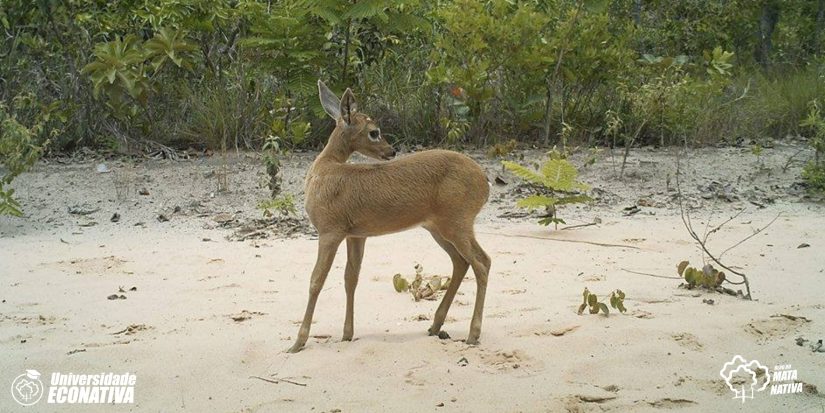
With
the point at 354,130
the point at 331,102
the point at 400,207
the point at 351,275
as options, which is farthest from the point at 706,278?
the point at 331,102

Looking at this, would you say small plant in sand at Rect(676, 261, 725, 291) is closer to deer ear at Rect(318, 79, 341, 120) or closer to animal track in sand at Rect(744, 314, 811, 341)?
animal track in sand at Rect(744, 314, 811, 341)

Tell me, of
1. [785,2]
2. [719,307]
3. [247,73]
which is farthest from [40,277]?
[785,2]

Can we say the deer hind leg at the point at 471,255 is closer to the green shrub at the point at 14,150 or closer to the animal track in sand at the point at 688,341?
the animal track in sand at the point at 688,341

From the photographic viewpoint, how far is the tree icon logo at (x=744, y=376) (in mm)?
4445

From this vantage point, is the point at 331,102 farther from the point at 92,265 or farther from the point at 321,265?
the point at 92,265

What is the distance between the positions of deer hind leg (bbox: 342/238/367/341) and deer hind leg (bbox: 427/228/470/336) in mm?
454

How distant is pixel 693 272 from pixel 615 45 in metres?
4.95

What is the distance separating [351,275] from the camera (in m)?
5.52

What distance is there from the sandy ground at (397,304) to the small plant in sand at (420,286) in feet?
0.24

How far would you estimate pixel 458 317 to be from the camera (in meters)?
5.92

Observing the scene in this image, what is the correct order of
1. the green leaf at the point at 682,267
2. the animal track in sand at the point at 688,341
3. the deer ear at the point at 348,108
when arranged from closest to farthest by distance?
the animal track in sand at the point at 688,341, the deer ear at the point at 348,108, the green leaf at the point at 682,267

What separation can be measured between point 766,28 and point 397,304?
12.7 m

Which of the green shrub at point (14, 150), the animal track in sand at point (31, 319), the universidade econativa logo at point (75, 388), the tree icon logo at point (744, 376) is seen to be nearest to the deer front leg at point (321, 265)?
the universidade econativa logo at point (75, 388)

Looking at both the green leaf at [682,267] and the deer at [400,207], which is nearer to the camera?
the deer at [400,207]
